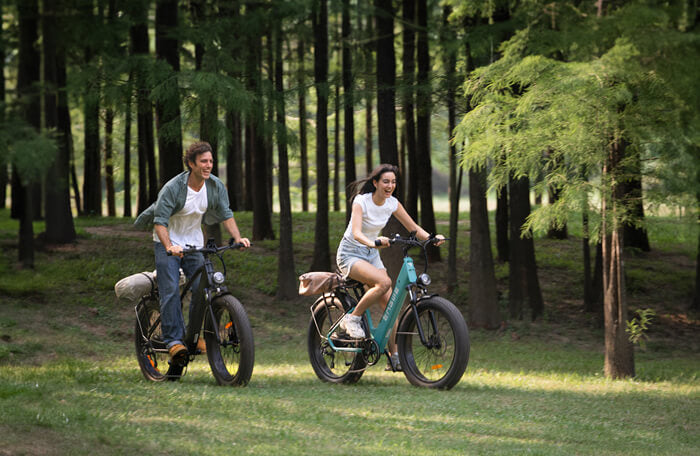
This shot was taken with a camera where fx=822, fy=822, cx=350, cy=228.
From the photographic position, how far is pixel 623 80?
10180 millimetres

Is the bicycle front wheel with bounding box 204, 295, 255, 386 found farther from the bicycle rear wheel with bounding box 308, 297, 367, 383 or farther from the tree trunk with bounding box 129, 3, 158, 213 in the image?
the tree trunk with bounding box 129, 3, 158, 213

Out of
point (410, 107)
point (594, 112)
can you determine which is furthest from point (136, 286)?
point (410, 107)

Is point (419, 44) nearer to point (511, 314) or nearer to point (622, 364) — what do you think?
point (511, 314)

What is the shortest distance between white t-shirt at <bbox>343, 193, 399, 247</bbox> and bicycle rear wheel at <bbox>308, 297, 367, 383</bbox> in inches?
32.6

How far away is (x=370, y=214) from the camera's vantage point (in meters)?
8.13

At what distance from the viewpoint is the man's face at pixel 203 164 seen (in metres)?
7.64

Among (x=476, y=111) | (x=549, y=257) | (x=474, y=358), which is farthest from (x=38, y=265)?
(x=549, y=257)

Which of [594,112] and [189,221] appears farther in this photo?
[594,112]

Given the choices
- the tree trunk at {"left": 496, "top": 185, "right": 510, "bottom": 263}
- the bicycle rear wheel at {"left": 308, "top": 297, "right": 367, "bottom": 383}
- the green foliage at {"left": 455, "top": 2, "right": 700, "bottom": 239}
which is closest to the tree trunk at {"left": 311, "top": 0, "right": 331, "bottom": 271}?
the tree trunk at {"left": 496, "top": 185, "right": 510, "bottom": 263}

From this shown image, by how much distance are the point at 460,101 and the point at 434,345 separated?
31.3 ft

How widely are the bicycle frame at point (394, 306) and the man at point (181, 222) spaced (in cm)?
155

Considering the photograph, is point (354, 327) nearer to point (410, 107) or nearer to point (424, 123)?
point (410, 107)

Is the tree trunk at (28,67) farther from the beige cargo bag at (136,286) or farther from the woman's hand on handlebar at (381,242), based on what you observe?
the woman's hand on handlebar at (381,242)

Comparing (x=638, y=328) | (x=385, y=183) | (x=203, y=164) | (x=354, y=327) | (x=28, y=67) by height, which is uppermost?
(x=28, y=67)
